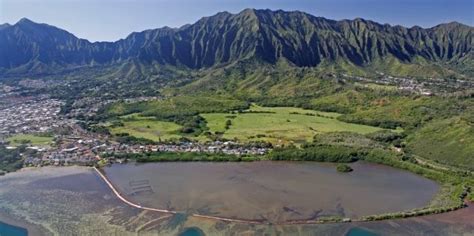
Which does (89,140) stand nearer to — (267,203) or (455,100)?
(267,203)

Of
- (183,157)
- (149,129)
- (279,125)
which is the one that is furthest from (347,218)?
(149,129)

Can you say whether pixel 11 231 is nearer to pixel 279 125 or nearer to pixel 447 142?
pixel 279 125

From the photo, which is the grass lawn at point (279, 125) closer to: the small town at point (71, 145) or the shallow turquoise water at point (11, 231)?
the small town at point (71, 145)

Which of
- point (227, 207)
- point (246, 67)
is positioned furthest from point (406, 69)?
point (227, 207)

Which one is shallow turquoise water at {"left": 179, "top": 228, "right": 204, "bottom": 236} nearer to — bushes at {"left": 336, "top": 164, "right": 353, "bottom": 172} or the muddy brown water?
the muddy brown water

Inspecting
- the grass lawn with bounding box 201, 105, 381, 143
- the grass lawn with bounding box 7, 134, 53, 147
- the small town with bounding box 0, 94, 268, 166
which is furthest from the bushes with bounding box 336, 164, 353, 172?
the grass lawn with bounding box 7, 134, 53, 147
